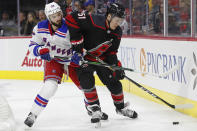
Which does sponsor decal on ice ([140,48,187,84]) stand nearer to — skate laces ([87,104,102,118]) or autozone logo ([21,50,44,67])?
skate laces ([87,104,102,118])

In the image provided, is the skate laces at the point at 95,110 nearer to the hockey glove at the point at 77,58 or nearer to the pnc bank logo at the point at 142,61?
the hockey glove at the point at 77,58

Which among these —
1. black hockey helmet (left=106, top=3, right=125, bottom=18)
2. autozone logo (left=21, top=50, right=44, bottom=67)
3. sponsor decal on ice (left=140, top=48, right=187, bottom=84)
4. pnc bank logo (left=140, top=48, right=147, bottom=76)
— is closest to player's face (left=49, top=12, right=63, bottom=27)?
black hockey helmet (left=106, top=3, right=125, bottom=18)

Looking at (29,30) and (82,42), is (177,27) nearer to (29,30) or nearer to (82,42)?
(82,42)

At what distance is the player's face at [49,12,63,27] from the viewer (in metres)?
3.12

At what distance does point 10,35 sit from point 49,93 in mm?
4605

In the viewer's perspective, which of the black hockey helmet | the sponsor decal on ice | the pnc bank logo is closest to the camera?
the black hockey helmet

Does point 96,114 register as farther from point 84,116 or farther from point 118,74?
point 84,116

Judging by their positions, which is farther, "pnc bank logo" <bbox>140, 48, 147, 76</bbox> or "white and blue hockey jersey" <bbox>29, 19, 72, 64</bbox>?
"pnc bank logo" <bbox>140, 48, 147, 76</bbox>

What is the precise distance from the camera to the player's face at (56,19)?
312 cm

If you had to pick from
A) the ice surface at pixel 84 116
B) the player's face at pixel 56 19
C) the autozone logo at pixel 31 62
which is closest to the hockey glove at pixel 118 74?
the ice surface at pixel 84 116

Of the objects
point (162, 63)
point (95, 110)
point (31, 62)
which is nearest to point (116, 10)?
point (95, 110)

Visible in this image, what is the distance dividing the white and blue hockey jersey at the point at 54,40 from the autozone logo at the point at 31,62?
3.40 m

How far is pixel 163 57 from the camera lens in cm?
417

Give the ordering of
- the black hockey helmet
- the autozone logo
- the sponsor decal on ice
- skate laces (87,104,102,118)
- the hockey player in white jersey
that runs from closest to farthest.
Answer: the black hockey helmet → the hockey player in white jersey → skate laces (87,104,102,118) → the sponsor decal on ice → the autozone logo
